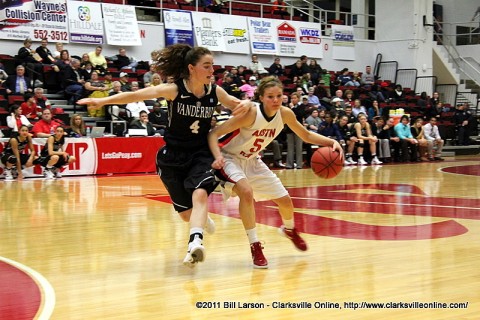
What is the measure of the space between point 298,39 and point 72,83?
9660mm

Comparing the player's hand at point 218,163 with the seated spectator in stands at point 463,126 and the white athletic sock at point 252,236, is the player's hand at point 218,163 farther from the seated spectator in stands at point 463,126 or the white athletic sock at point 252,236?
the seated spectator in stands at point 463,126

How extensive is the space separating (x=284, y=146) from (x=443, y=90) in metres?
12.2


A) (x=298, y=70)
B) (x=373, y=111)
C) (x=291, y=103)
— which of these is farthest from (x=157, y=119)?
(x=373, y=111)

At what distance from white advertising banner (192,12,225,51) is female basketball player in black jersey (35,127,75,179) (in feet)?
26.5

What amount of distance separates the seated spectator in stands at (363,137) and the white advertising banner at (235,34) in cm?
516

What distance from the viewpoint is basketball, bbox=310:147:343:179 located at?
19.8 ft

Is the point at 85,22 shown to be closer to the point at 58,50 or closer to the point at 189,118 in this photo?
the point at 58,50

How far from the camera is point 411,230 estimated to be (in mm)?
7109

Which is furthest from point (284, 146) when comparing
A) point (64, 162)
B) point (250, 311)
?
point (250, 311)

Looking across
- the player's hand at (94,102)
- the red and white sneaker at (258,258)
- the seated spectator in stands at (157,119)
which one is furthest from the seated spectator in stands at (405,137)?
the player's hand at (94,102)

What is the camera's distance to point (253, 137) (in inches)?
223

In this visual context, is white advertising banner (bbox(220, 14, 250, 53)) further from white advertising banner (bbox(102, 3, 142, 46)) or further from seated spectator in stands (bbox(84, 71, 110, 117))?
seated spectator in stands (bbox(84, 71, 110, 117))

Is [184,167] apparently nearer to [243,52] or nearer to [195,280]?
[195,280]

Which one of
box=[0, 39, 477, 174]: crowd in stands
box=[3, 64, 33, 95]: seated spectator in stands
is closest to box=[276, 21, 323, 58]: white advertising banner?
box=[0, 39, 477, 174]: crowd in stands
